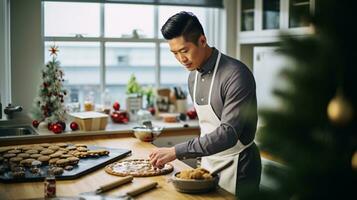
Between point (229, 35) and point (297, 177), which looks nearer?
point (297, 177)

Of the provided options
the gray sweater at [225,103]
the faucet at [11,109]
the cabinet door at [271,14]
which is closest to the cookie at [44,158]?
the gray sweater at [225,103]

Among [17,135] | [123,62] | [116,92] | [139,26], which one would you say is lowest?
[17,135]

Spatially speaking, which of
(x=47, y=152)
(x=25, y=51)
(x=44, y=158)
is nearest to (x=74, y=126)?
(x=25, y=51)

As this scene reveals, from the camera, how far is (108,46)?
4406 millimetres

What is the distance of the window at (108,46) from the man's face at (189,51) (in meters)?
1.98

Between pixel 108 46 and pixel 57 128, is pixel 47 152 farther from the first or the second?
pixel 108 46

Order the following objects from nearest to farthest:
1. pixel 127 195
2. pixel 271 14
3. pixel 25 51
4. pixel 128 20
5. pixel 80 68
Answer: pixel 127 195
pixel 25 51
pixel 271 14
pixel 80 68
pixel 128 20

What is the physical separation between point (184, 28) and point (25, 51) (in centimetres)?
200

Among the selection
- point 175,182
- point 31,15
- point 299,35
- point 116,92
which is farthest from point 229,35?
point 299,35

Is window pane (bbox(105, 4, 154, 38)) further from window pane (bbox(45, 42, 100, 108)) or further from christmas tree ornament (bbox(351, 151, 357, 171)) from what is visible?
christmas tree ornament (bbox(351, 151, 357, 171))

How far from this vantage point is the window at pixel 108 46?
4.21 m

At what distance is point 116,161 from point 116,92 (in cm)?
192

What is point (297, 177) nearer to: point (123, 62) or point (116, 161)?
point (116, 161)

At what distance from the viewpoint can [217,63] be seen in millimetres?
2537
